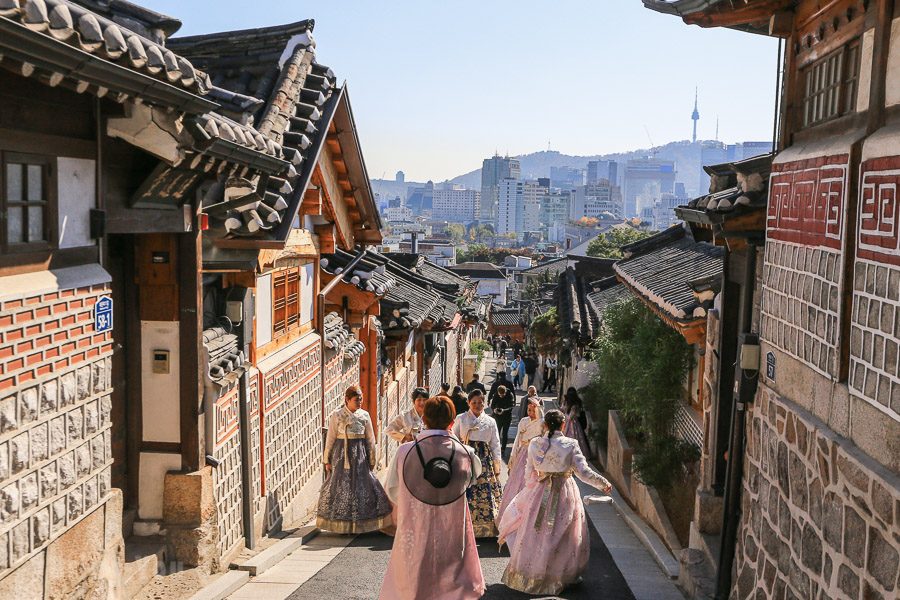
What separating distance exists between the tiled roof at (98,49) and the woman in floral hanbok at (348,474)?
6242mm

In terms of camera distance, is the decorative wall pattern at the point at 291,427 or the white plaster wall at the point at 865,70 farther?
the decorative wall pattern at the point at 291,427

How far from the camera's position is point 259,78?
1270 cm

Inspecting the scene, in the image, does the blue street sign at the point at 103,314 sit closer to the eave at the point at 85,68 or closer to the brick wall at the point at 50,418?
the brick wall at the point at 50,418

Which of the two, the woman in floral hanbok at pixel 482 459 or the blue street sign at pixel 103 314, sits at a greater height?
the blue street sign at pixel 103 314

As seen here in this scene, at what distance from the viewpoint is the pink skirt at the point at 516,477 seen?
12.1 metres

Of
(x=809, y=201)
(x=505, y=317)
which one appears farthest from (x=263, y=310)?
(x=505, y=317)

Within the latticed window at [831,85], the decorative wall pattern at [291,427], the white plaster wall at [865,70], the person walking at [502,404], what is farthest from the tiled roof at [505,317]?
the white plaster wall at [865,70]

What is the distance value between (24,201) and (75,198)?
0.60 m

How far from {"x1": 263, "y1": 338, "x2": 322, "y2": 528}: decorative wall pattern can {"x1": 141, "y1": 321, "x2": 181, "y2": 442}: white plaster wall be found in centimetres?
266

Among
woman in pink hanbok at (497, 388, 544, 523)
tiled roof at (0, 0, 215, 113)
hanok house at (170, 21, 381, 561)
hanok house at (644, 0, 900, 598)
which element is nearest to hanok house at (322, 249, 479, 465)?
hanok house at (170, 21, 381, 561)

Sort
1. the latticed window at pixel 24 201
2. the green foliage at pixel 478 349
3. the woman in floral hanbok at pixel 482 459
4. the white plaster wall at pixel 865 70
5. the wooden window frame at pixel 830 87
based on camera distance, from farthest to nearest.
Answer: the green foliage at pixel 478 349
the woman in floral hanbok at pixel 482 459
the wooden window frame at pixel 830 87
the white plaster wall at pixel 865 70
the latticed window at pixel 24 201

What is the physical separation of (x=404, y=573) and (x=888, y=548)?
14.4 feet

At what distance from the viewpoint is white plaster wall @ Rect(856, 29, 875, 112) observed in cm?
591

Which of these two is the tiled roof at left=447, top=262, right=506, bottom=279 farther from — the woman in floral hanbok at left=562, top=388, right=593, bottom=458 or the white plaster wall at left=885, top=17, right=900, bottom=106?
the white plaster wall at left=885, top=17, right=900, bottom=106
